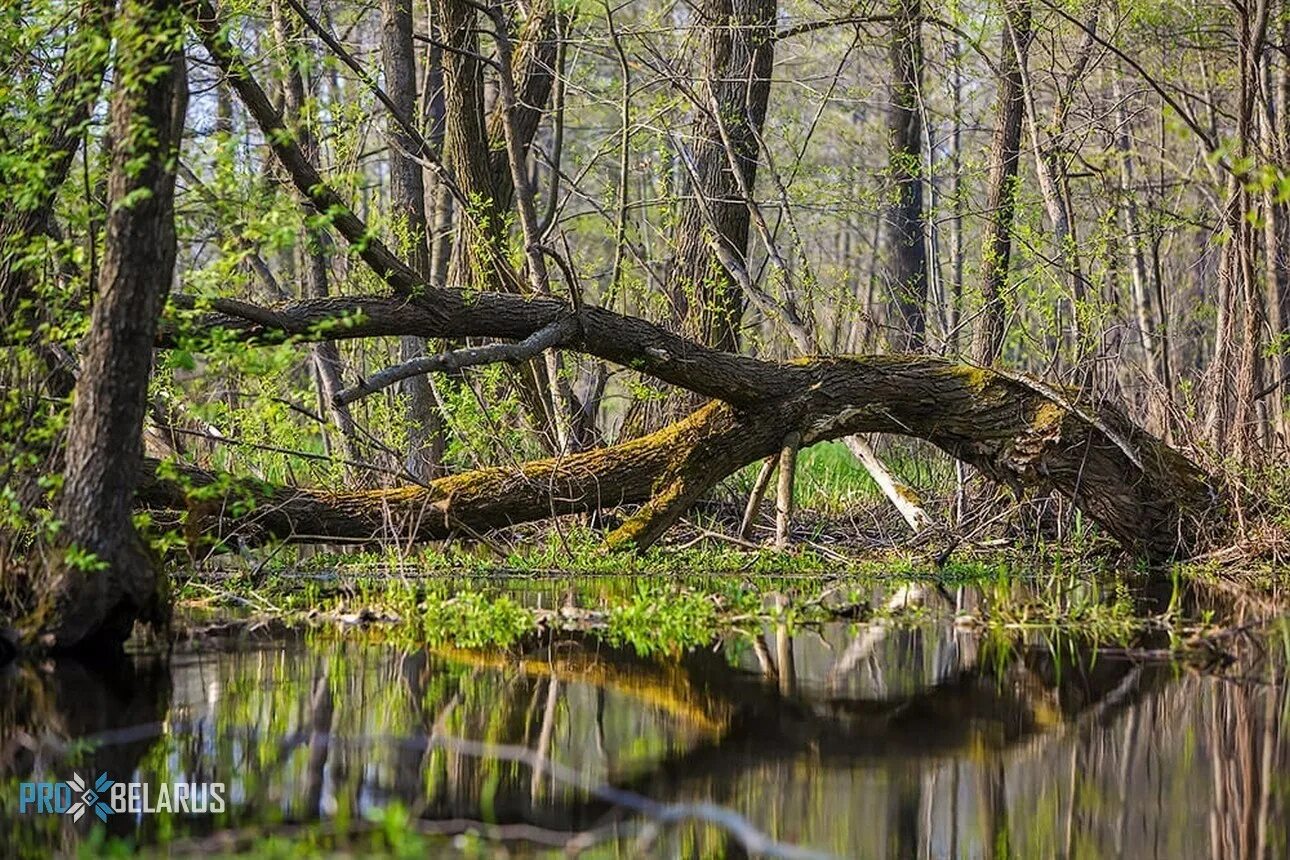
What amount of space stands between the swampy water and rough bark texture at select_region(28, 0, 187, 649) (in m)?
0.65

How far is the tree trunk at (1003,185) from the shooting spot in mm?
14430

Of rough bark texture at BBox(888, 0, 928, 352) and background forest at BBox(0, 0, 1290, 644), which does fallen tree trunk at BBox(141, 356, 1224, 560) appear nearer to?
background forest at BBox(0, 0, 1290, 644)

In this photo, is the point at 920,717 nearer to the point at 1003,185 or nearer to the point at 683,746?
the point at 683,746

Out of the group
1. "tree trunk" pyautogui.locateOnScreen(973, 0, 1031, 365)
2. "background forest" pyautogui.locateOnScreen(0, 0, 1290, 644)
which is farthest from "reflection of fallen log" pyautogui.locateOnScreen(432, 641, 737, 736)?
"tree trunk" pyautogui.locateOnScreen(973, 0, 1031, 365)

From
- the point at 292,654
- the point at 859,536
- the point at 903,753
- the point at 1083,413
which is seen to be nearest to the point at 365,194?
the point at 859,536

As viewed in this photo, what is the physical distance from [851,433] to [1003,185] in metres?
5.20

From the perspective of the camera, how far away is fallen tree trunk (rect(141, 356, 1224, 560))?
11.3m

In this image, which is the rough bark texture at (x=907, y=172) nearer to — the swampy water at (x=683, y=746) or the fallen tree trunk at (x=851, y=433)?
the fallen tree trunk at (x=851, y=433)

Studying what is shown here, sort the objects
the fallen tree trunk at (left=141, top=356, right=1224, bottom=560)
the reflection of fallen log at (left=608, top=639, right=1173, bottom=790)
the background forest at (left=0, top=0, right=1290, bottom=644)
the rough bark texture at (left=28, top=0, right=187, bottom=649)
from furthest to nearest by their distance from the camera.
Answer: the fallen tree trunk at (left=141, top=356, right=1224, bottom=560) < the background forest at (left=0, top=0, right=1290, bottom=644) < the rough bark texture at (left=28, top=0, right=187, bottom=649) < the reflection of fallen log at (left=608, top=639, right=1173, bottom=790)

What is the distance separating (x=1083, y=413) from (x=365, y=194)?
43.7 feet

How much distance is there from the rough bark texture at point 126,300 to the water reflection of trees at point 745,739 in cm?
65

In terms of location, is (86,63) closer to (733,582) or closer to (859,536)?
(733,582)

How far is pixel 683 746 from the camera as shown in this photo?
5461 mm

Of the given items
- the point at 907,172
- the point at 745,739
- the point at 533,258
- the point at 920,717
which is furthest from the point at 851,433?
the point at 745,739
